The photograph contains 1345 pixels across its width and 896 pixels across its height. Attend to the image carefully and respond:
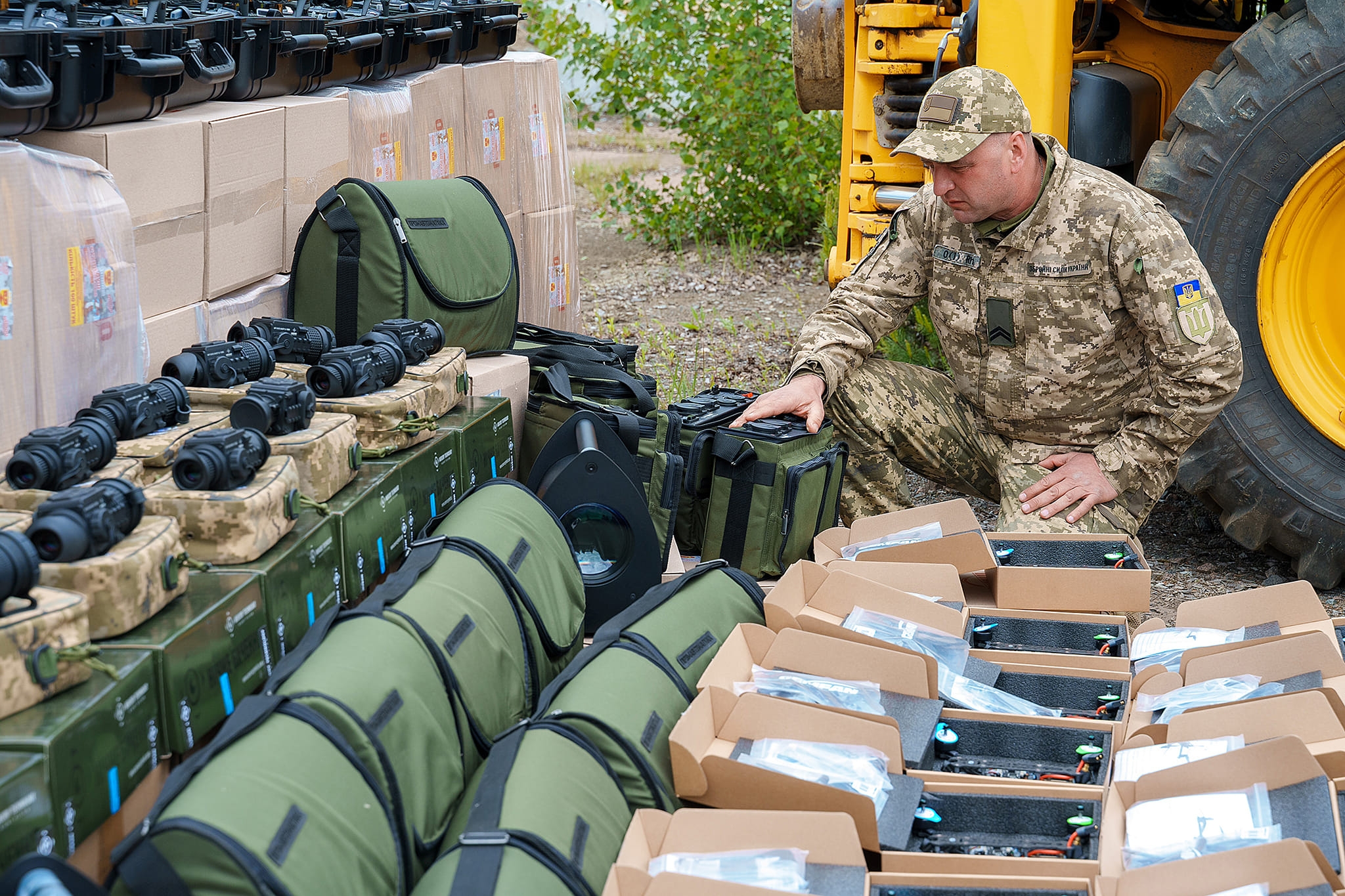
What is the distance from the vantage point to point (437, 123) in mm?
4117

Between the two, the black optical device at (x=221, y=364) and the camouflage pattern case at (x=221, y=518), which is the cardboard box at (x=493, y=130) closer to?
the black optical device at (x=221, y=364)

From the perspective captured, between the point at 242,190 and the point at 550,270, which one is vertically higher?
the point at 242,190

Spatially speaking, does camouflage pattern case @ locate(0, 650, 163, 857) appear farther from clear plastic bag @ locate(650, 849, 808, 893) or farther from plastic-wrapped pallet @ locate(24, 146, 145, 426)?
plastic-wrapped pallet @ locate(24, 146, 145, 426)

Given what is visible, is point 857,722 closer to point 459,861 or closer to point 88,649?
point 459,861

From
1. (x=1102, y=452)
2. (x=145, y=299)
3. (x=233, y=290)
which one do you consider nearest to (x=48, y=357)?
(x=145, y=299)

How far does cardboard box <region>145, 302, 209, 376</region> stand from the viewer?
2602mm

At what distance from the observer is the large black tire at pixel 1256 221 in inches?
129

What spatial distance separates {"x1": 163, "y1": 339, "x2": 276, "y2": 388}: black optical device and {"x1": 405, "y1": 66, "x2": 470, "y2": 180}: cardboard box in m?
1.46

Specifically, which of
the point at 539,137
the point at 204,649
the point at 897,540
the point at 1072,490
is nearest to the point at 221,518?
the point at 204,649

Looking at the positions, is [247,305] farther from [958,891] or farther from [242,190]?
[958,891]

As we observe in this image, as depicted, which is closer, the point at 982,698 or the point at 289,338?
the point at 982,698

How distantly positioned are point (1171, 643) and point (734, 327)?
4158mm

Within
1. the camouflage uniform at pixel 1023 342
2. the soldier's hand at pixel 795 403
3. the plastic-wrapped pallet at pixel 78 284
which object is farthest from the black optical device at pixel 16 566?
the camouflage uniform at pixel 1023 342

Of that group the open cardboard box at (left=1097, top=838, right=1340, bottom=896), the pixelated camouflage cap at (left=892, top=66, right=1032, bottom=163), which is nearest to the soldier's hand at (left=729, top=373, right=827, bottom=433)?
the pixelated camouflage cap at (left=892, top=66, right=1032, bottom=163)
